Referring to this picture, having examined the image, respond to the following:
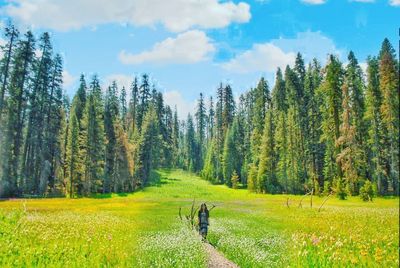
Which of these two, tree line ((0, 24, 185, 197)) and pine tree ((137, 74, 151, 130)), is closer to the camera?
pine tree ((137, 74, 151, 130))

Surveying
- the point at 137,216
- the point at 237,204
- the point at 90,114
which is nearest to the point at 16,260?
the point at 137,216

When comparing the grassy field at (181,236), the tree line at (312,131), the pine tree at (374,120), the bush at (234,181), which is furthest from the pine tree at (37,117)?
the pine tree at (374,120)

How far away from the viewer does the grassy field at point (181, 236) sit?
12430mm

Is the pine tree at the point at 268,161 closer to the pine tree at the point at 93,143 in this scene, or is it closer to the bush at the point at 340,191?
the bush at the point at 340,191

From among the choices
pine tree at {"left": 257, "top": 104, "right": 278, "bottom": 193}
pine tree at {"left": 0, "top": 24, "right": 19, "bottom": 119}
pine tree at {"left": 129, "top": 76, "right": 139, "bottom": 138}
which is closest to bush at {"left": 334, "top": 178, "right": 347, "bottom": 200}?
pine tree at {"left": 257, "top": 104, "right": 278, "bottom": 193}

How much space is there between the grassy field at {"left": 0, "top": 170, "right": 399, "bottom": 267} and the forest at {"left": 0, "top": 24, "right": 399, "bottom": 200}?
4.85 metres

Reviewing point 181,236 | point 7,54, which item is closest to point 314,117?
point 7,54

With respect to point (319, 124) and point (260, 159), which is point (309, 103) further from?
point (260, 159)

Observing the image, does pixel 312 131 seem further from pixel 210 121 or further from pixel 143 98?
pixel 143 98

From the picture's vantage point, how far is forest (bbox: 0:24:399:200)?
32000 millimetres

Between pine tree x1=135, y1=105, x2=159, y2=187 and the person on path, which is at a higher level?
pine tree x1=135, y1=105, x2=159, y2=187

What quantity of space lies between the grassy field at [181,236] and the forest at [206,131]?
4.85 metres

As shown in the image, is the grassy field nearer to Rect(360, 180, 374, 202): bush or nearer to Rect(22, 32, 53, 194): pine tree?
Rect(22, 32, 53, 194): pine tree

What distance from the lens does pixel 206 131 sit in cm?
4191
